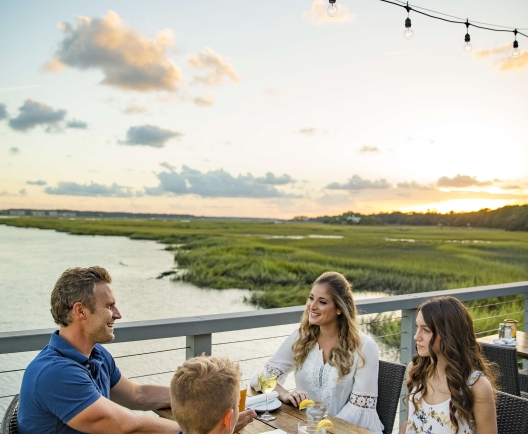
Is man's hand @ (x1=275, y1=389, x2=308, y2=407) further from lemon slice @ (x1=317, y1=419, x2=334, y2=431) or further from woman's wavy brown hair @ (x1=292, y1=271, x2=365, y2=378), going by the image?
lemon slice @ (x1=317, y1=419, x2=334, y2=431)

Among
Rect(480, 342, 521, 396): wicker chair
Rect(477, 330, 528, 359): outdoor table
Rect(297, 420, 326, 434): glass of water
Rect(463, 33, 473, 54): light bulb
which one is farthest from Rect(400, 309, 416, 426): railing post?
Rect(463, 33, 473, 54): light bulb

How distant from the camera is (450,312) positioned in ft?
5.90

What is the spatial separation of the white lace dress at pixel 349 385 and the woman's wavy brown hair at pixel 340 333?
0.03 m

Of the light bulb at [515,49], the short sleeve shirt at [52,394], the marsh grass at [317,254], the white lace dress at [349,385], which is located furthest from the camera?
the marsh grass at [317,254]

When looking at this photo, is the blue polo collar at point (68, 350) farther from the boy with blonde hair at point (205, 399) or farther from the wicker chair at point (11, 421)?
the boy with blonde hair at point (205, 399)

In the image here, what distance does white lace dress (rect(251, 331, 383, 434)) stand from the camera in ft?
6.89

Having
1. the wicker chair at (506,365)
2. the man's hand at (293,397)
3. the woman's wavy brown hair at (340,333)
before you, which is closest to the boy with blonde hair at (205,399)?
the man's hand at (293,397)

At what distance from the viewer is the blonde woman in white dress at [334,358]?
2117 millimetres

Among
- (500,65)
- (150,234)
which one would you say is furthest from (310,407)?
(150,234)

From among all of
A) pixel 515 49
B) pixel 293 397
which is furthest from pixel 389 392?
pixel 515 49

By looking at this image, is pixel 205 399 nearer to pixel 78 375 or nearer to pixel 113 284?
pixel 78 375

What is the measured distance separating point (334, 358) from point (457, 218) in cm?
1815

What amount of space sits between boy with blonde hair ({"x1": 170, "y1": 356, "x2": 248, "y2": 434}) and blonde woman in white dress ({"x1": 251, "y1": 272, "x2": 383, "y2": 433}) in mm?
917

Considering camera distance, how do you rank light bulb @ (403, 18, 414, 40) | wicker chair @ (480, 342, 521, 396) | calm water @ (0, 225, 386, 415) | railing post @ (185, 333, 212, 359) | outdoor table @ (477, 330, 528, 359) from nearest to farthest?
railing post @ (185, 333, 212, 359)
wicker chair @ (480, 342, 521, 396)
outdoor table @ (477, 330, 528, 359)
light bulb @ (403, 18, 414, 40)
calm water @ (0, 225, 386, 415)
